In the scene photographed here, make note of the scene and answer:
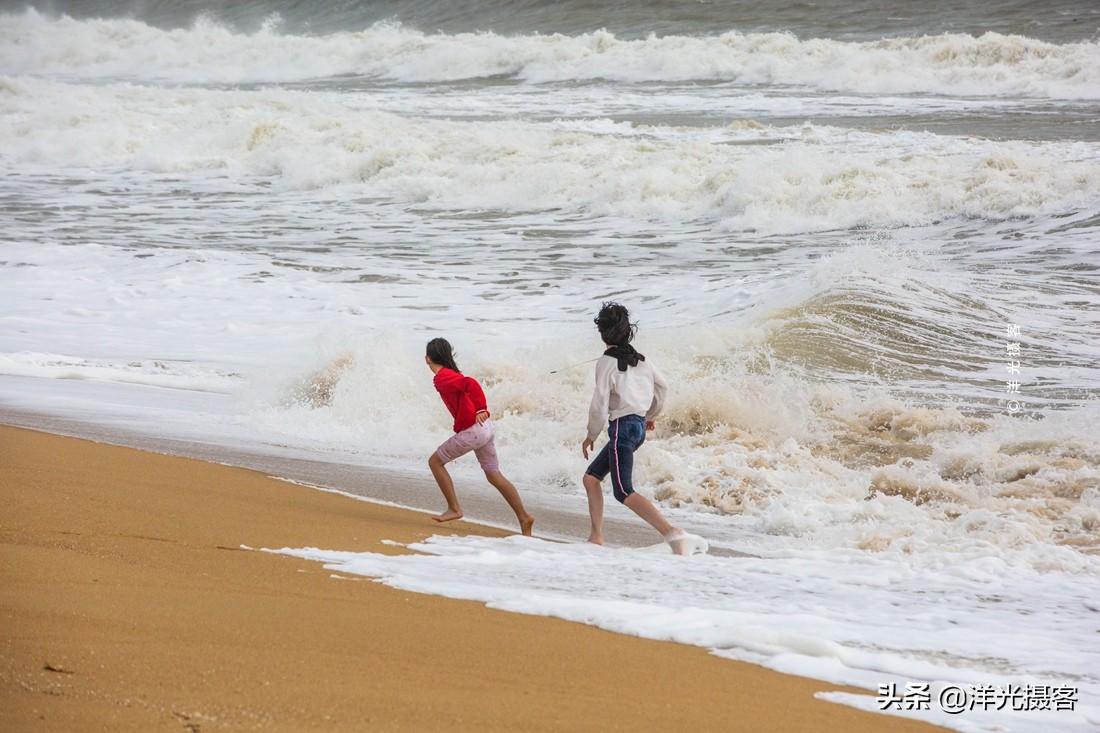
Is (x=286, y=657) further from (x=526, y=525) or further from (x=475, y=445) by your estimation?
(x=475, y=445)

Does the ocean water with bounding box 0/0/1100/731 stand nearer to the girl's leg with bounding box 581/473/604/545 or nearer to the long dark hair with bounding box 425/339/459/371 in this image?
the girl's leg with bounding box 581/473/604/545

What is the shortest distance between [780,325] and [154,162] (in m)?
21.1

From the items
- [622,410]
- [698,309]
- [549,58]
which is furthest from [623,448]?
[549,58]

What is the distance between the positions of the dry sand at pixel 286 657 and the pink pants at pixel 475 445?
1670mm

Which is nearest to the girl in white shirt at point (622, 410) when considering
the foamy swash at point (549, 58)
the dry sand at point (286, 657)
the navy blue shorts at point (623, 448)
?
the navy blue shorts at point (623, 448)

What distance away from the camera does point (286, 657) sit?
10.3 feet

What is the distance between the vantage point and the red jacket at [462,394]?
6469 millimetres

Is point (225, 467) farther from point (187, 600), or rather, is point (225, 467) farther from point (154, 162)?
point (154, 162)

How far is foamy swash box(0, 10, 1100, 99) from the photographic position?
34250 mm

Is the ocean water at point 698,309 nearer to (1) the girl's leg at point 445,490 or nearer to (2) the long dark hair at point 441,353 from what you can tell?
(1) the girl's leg at point 445,490

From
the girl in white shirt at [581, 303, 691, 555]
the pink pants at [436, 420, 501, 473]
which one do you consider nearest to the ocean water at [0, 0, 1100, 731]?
the girl in white shirt at [581, 303, 691, 555]

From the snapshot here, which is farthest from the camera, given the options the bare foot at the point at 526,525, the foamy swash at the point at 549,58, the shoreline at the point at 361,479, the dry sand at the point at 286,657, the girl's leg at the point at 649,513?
the foamy swash at the point at 549,58

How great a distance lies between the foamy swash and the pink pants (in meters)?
28.4

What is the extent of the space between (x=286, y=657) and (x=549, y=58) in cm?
4418
